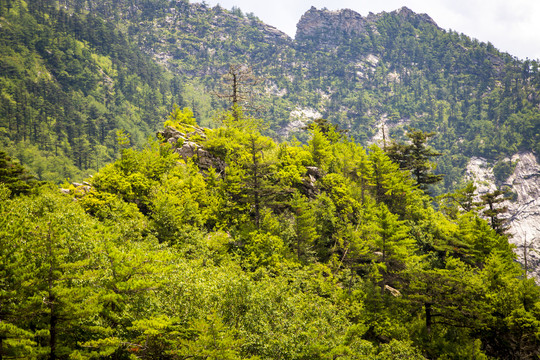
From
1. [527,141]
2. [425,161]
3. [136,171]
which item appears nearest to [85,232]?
[136,171]

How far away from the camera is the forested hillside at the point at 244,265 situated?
688 inches

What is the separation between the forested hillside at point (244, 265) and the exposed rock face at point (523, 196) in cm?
12697

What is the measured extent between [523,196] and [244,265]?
192071 millimetres

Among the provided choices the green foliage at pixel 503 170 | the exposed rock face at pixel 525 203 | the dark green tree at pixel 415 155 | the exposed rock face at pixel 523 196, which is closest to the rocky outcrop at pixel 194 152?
the dark green tree at pixel 415 155

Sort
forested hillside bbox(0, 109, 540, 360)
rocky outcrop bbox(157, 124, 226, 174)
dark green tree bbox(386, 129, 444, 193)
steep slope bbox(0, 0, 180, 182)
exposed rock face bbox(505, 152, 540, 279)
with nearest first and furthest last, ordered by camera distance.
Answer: forested hillside bbox(0, 109, 540, 360)
rocky outcrop bbox(157, 124, 226, 174)
dark green tree bbox(386, 129, 444, 193)
steep slope bbox(0, 0, 180, 182)
exposed rock face bbox(505, 152, 540, 279)

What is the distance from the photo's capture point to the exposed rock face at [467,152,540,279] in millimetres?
153500

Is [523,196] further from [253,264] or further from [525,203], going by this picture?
[253,264]

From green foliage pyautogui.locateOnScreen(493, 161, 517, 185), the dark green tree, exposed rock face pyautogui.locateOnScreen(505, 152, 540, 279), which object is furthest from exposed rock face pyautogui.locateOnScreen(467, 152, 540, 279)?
the dark green tree

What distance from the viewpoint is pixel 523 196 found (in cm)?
17162

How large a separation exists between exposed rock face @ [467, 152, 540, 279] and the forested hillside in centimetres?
12697

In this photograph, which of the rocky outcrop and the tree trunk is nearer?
the tree trunk

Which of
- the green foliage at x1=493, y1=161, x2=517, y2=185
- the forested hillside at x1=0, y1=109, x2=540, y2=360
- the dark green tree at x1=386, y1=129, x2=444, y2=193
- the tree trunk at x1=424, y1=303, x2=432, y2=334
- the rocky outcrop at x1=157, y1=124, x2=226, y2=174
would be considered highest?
the green foliage at x1=493, y1=161, x2=517, y2=185

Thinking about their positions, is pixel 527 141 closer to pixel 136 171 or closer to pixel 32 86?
pixel 136 171

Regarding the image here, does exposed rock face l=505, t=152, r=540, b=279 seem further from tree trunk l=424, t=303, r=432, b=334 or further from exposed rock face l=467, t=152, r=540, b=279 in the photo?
tree trunk l=424, t=303, r=432, b=334
